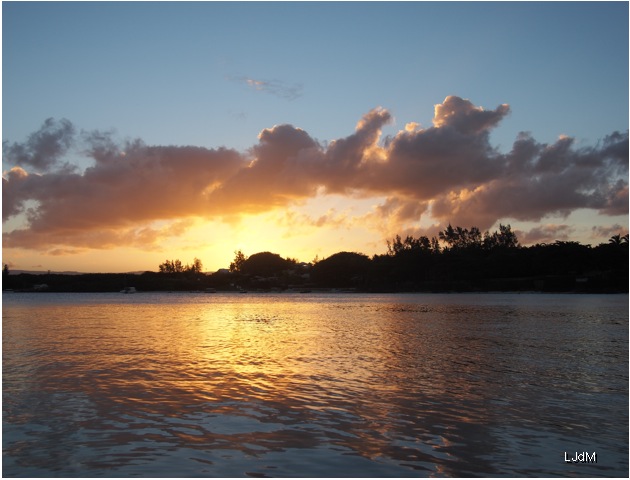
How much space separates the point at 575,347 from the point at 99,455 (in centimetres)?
2693

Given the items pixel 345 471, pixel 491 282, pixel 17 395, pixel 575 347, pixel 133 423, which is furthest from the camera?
pixel 491 282

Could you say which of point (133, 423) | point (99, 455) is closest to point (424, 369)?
point (133, 423)

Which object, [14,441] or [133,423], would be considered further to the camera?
[133,423]

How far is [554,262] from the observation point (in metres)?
176

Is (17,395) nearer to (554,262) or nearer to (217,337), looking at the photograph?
(217,337)

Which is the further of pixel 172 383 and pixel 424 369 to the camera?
pixel 424 369

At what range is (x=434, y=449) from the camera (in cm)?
1220

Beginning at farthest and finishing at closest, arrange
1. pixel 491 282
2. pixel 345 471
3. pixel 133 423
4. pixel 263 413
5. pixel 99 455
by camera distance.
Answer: pixel 491 282 → pixel 263 413 → pixel 133 423 → pixel 99 455 → pixel 345 471

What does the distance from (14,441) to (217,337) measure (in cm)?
2691

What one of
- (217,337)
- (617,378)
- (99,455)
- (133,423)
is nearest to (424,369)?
(617,378)

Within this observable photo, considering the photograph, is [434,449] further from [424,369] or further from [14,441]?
[424,369]

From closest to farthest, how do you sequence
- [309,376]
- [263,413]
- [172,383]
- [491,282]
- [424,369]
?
[263,413], [172,383], [309,376], [424,369], [491,282]

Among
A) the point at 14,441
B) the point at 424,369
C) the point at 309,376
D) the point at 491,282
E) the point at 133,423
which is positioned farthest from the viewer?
the point at 491,282

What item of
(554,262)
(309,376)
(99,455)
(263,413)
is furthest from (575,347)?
(554,262)
